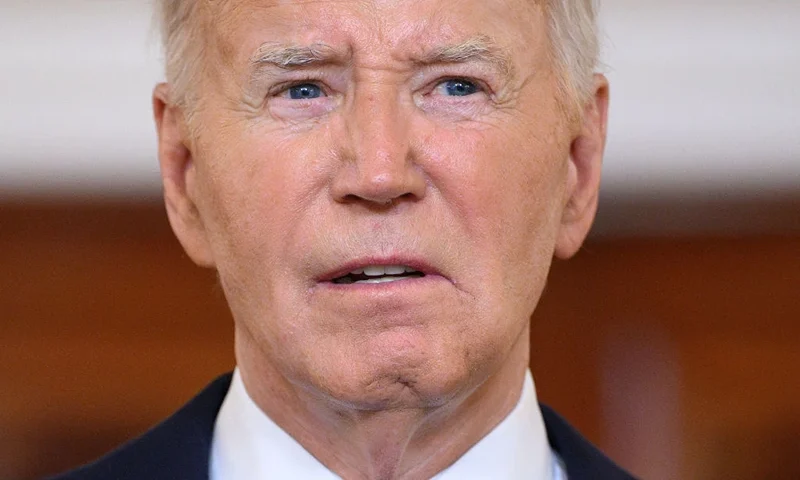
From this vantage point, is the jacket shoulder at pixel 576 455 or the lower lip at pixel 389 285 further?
the jacket shoulder at pixel 576 455

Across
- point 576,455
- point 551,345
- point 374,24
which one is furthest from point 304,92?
point 551,345

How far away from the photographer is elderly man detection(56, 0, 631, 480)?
1.95 meters

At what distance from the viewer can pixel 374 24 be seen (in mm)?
1993

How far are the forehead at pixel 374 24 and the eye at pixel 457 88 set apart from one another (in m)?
0.07

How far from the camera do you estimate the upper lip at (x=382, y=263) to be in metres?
1.93

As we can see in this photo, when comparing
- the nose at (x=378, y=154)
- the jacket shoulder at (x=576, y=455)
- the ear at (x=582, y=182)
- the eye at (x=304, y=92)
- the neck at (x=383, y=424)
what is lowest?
→ the jacket shoulder at (x=576, y=455)

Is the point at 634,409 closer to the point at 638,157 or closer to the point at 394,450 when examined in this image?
the point at 638,157

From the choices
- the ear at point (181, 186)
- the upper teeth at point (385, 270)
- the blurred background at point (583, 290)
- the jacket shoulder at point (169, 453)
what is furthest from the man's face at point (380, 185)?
the blurred background at point (583, 290)

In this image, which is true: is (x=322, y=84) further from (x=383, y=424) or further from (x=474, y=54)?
(x=383, y=424)

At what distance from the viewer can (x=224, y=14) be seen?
2.12 m

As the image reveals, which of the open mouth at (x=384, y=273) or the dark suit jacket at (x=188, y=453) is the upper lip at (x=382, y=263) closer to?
the open mouth at (x=384, y=273)

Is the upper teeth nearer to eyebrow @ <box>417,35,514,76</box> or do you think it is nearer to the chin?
the chin

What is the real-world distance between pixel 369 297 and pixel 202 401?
52 centimetres

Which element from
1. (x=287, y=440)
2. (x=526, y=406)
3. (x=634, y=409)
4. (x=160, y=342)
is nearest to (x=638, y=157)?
(x=634, y=409)
